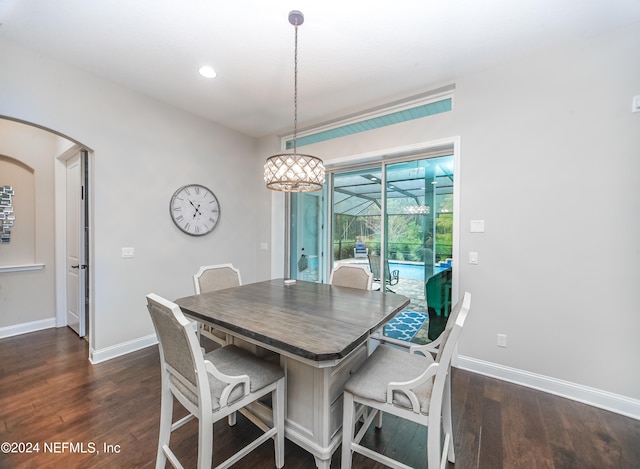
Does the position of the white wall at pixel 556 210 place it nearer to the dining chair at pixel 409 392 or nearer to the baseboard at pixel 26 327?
the dining chair at pixel 409 392

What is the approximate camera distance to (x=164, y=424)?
143 centimetres

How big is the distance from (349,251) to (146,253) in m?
2.55

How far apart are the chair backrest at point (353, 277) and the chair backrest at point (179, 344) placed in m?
1.62

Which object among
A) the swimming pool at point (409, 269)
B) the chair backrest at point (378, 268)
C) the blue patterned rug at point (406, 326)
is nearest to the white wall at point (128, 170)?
the chair backrest at point (378, 268)

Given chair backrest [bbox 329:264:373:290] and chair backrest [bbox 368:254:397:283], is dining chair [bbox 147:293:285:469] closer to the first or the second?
chair backrest [bbox 329:264:373:290]

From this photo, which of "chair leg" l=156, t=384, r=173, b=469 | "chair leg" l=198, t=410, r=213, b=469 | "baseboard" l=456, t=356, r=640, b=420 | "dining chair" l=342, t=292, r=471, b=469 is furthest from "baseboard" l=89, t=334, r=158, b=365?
"baseboard" l=456, t=356, r=640, b=420

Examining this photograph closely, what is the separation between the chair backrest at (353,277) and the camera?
2.60m

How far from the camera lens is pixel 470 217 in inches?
103

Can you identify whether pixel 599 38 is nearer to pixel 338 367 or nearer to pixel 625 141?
pixel 625 141

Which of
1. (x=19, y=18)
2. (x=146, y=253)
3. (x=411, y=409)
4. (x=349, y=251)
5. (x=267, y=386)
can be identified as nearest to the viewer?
(x=411, y=409)

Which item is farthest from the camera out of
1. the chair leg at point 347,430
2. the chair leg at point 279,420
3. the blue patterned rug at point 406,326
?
the blue patterned rug at point 406,326

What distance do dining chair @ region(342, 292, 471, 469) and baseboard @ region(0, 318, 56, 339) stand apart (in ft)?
14.0

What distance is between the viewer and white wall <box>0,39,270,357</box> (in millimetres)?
2377

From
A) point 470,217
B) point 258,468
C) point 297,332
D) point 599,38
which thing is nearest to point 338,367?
point 297,332
